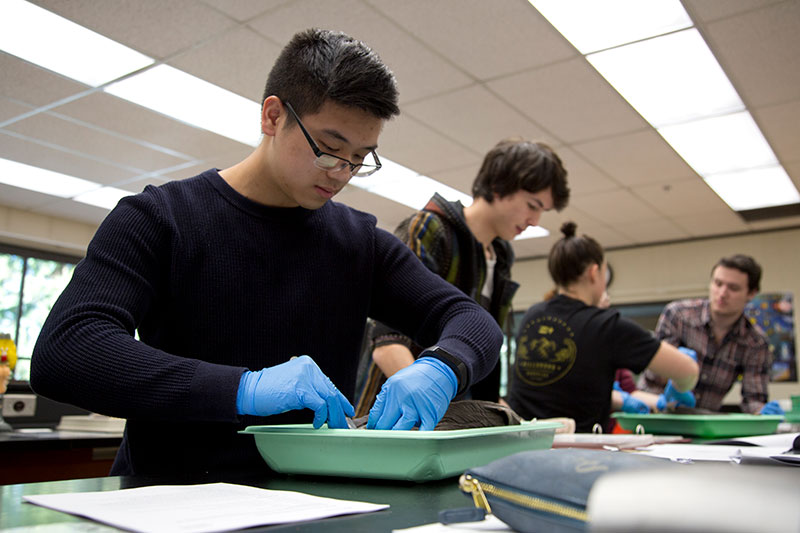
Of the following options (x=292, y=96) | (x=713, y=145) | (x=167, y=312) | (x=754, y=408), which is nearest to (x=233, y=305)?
(x=167, y=312)

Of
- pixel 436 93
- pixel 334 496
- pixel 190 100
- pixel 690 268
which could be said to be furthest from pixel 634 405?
pixel 690 268

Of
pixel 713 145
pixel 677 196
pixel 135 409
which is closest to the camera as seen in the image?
pixel 135 409

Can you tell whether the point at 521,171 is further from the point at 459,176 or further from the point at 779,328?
the point at 779,328

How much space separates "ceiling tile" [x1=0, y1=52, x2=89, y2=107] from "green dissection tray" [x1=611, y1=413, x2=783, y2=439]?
3427 millimetres

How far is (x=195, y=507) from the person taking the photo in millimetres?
571

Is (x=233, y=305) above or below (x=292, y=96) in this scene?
below

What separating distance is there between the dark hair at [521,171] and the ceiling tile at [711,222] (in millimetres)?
4658

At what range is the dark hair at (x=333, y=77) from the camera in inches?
42.2

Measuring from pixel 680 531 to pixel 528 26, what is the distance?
3.05 m

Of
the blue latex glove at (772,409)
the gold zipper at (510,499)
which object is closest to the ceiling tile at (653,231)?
the blue latex glove at (772,409)

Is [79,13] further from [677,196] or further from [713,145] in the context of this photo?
[677,196]

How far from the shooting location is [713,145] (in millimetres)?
4492

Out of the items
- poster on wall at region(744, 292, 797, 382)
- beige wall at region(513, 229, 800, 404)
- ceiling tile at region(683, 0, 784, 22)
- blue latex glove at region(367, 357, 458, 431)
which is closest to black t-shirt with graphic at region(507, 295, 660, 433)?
blue latex glove at region(367, 357, 458, 431)

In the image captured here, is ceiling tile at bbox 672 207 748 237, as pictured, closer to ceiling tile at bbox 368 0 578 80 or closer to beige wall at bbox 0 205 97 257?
ceiling tile at bbox 368 0 578 80
